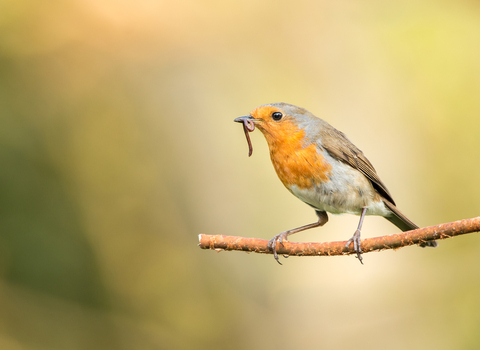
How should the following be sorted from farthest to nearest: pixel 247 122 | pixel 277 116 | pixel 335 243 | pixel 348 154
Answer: pixel 348 154, pixel 277 116, pixel 247 122, pixel 335 243

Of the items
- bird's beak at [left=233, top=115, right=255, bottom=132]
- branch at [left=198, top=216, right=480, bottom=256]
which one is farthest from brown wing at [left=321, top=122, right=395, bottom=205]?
branch at [left=198, top=216, right=480, bottom=256]

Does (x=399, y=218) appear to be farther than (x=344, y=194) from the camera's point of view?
Yes

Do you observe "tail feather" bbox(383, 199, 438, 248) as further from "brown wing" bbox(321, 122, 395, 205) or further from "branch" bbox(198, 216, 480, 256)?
"branch" bbox(198, 216, 480, 256)

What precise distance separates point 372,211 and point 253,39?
424 cm

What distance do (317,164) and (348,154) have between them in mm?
446

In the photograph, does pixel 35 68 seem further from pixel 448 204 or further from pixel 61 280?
pixel 448 204

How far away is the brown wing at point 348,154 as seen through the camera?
343cm

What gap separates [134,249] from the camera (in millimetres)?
6316

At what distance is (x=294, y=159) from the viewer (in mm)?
3139

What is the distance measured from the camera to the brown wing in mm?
3430

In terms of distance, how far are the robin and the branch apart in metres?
0.74

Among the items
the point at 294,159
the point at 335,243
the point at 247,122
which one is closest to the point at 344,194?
the point at 294,159

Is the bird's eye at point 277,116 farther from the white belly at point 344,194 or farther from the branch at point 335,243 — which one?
the branch at point 335,243

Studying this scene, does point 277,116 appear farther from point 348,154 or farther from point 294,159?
point 348,154
